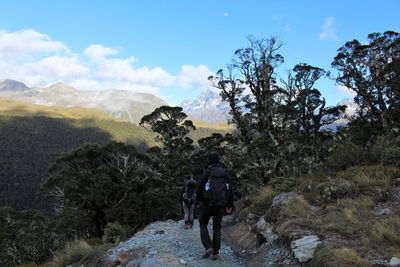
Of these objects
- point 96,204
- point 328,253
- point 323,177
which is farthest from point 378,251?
point 96,204

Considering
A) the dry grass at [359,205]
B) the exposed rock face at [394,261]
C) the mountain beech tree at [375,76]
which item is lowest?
the exposed rock face at [394,261]

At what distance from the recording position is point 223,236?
9.37m

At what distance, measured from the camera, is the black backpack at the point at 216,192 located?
560cm

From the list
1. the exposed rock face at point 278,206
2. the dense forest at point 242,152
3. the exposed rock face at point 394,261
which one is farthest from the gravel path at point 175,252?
the dense forest at point 242,152

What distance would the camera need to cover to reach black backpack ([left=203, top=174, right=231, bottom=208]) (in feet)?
18.4

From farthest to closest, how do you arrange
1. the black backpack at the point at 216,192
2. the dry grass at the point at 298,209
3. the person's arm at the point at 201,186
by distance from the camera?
the dry grass at the point at 298,209 < the person's arm at the point at 201,186 < the black backpack at the point at 216,192

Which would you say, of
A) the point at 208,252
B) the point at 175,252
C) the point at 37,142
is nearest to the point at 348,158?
the point at 208,252

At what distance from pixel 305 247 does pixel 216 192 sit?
1794 mm

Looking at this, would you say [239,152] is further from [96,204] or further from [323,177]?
[323,177]

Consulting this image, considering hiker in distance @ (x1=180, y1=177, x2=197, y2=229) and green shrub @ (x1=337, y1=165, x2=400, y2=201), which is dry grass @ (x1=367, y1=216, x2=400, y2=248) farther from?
hiker in distance @ (x1=180, y1=177, x2=197, y2=229)

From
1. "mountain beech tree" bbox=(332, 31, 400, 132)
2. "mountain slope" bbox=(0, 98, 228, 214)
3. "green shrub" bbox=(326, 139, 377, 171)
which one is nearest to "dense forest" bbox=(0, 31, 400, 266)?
"mountain beech tree" bbox=(332, 31, 400, 132)

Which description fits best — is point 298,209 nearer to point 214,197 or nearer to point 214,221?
point 214,221

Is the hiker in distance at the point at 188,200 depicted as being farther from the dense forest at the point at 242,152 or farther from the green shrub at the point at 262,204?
the dense forest at the point at 242,152

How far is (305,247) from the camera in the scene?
5133 millimetres
